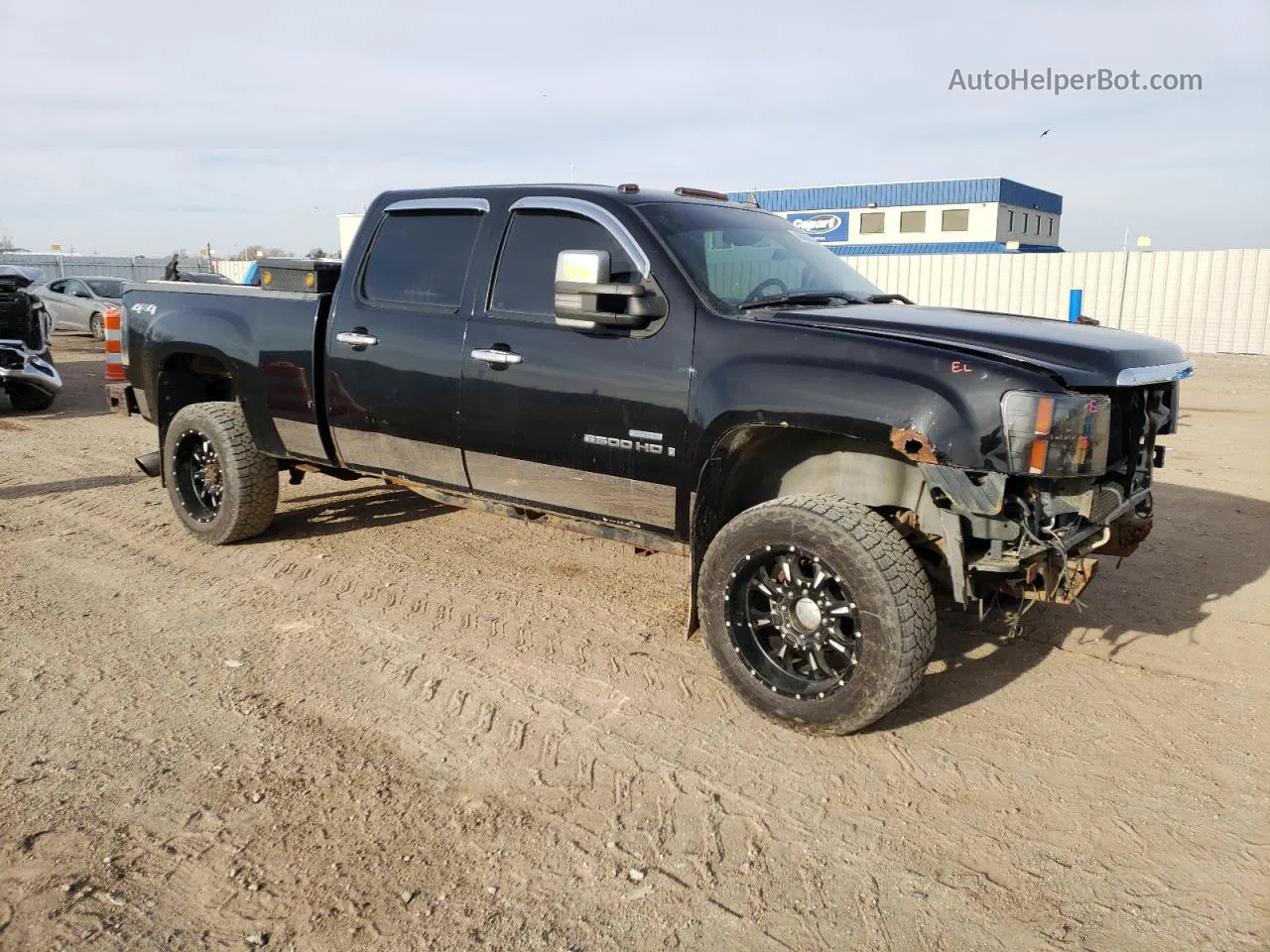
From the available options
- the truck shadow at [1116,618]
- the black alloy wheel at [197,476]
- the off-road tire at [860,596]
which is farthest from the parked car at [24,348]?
the truck shadow at [1116,618]

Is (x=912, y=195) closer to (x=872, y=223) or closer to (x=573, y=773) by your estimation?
(x=872, y=223)

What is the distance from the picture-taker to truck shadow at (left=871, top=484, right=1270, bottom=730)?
414cm

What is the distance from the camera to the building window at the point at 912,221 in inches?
1626

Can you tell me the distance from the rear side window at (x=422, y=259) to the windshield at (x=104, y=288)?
1889 centimetres

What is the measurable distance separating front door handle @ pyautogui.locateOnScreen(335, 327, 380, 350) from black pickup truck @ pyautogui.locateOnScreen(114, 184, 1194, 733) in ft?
0.10

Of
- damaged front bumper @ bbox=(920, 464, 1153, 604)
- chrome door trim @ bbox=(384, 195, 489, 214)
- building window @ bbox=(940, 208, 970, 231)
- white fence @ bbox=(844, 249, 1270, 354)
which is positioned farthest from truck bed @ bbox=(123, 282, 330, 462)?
building window @ bbox=(940, 208, 970, 231)

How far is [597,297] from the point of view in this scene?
3914 mm

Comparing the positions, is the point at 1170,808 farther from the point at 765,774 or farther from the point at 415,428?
the point at 415,428

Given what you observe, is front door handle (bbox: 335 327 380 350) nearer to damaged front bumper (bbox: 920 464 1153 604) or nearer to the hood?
the hood

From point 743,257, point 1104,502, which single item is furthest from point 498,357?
point 1104,502

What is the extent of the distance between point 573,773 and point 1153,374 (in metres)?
2.61

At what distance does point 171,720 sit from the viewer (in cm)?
367

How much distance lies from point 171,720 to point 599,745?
164 cm

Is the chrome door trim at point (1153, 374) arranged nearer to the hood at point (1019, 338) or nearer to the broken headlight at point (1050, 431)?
the hood at point (1019, 338)
